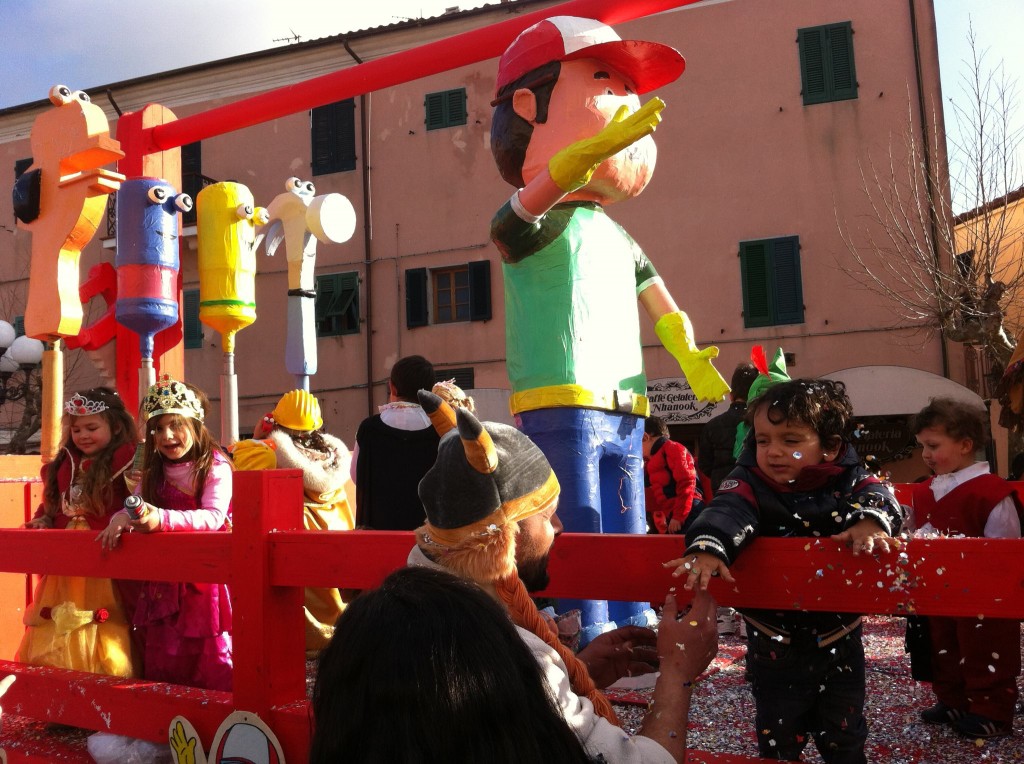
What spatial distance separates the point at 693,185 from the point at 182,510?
10.4 metres

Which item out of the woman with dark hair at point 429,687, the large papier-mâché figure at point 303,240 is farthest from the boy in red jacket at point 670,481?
the woman with dark hair at point 429,687

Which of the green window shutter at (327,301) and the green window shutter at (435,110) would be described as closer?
the green window shutter at (435,110)

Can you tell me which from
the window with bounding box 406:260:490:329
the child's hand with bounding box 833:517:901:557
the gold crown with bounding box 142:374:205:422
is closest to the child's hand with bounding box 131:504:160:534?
the gold crown with bounding box 142:374:205:422

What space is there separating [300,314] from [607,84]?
3029mm

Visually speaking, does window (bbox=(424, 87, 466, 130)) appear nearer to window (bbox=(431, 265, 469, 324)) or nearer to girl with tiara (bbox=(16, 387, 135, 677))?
window (bbox=(431, 265, 469, 324))

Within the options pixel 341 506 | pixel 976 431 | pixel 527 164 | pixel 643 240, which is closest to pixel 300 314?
pixel 341 506

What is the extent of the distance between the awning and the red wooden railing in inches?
390

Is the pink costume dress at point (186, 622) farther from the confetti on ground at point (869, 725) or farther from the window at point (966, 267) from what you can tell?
the window at point (966, 267)

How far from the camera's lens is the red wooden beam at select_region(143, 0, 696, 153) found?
13.4 feet

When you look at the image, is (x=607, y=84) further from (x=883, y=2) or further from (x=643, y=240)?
(x=883, y=2)

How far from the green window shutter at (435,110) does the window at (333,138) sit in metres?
1.29

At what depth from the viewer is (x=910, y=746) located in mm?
2668

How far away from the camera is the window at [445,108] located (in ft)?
45.3

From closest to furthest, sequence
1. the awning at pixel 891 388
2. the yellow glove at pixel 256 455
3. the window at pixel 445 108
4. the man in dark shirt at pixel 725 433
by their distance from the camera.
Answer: the yellow glove at pixel 256 455 → the man in dark shirt at pixel 725 433 → the awning at pixel 891 388 → the window at pixel 445 108
